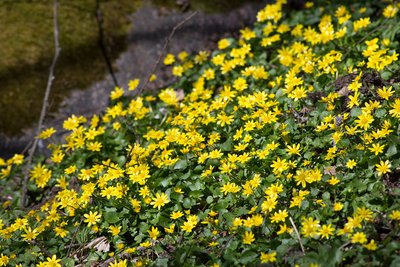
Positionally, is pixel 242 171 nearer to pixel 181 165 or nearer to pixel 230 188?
pixel 230 188

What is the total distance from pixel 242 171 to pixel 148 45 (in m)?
2.27

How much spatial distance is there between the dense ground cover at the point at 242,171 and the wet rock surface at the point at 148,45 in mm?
244

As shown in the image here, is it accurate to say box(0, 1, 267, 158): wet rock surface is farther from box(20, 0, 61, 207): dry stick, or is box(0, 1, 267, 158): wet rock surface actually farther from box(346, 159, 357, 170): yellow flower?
box(346, 159, 357, 170): yellow flower

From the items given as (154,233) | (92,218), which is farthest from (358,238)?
(92,218)

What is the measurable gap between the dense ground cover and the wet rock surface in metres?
0.24

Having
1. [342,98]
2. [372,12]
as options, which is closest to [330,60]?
[342,98]

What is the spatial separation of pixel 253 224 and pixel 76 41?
299 cm

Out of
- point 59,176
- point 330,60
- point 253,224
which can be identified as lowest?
point 59,176

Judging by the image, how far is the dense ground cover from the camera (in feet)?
10.2

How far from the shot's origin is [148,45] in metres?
5.33

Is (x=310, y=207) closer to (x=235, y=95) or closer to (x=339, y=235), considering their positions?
(x=339, y=235)

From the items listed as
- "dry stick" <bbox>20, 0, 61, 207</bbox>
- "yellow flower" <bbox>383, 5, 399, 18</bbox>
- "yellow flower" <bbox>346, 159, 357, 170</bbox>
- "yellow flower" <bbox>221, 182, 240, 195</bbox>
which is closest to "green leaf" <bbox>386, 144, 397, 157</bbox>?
"yellow flower" <bbox>346, 159, 357, 170</bbox>

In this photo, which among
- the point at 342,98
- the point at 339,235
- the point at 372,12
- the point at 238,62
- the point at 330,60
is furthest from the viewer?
the point at 372,12

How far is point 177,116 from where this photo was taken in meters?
4.21
